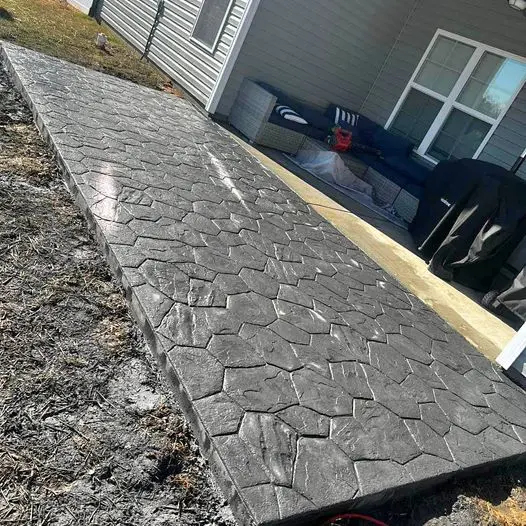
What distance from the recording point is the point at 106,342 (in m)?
2.42

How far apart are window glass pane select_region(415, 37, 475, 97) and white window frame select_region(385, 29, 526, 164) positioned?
0.07 m

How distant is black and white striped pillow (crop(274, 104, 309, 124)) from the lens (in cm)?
724

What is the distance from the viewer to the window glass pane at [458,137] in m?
7.15

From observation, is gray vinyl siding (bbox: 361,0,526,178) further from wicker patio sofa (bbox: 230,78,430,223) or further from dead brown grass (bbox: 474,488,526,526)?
dead brown grass (bbox: 474,488,526,526)

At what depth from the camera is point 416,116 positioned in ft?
26.4

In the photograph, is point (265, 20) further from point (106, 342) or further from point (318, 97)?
point (106, 342)

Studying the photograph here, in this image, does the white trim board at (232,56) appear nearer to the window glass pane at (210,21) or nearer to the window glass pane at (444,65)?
the window glass pane at (210,21)

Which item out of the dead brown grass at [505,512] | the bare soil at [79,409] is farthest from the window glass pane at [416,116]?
the bare soil at [79,409]

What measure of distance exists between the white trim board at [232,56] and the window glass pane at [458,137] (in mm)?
3650

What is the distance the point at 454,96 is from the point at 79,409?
7.53 m

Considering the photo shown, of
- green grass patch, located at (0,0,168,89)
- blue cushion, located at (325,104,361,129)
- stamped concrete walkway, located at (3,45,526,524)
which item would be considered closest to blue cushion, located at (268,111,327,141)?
blue cushion, located at (325,104,361,129)

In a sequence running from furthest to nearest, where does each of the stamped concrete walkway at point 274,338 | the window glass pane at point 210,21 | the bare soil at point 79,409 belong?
1. the window glass pane at point 210,21
2. the stamped concrete walkway at point 274,338
3. the bare soil at point 79,409

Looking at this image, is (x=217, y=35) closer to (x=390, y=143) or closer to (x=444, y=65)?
(x=390, y=143)

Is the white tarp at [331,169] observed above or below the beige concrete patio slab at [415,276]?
above
